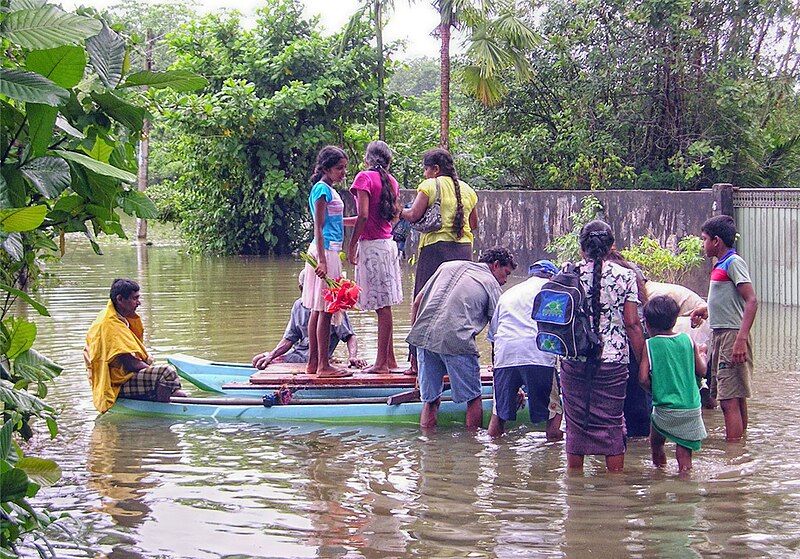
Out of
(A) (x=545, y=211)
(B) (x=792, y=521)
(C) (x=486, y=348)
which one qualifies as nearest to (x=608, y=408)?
(B) (x=792, y=521)

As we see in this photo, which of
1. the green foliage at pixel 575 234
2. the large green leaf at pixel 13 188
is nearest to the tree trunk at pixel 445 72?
the green foliage at pixel 575 234

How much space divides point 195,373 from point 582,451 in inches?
164

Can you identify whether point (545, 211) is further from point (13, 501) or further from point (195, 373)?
point (13, 501)

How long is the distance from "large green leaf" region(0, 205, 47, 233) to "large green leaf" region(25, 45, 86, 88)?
38cm

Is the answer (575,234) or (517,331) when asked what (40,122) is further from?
(575,234)

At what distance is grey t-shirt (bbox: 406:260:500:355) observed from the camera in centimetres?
757

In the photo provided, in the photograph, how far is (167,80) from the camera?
3.40m

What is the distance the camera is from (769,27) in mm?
→ 19531

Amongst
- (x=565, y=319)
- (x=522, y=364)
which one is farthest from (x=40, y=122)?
(x=522, y=364)

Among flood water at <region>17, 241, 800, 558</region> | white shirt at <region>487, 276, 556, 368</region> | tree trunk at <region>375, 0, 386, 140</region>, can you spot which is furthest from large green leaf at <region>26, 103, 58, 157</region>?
tree trunk at <region>375, 0, 386, 140</region>

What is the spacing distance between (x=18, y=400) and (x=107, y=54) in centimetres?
115

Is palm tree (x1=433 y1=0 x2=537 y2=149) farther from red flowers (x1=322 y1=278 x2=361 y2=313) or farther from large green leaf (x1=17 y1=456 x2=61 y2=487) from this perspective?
large green leaf (x1=17 y1=456 x2=61 y2=487)

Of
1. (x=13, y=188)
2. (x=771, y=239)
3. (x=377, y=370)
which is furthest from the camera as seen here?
(x=771, y=239)

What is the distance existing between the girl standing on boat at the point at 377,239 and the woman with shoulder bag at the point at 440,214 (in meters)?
0.20
